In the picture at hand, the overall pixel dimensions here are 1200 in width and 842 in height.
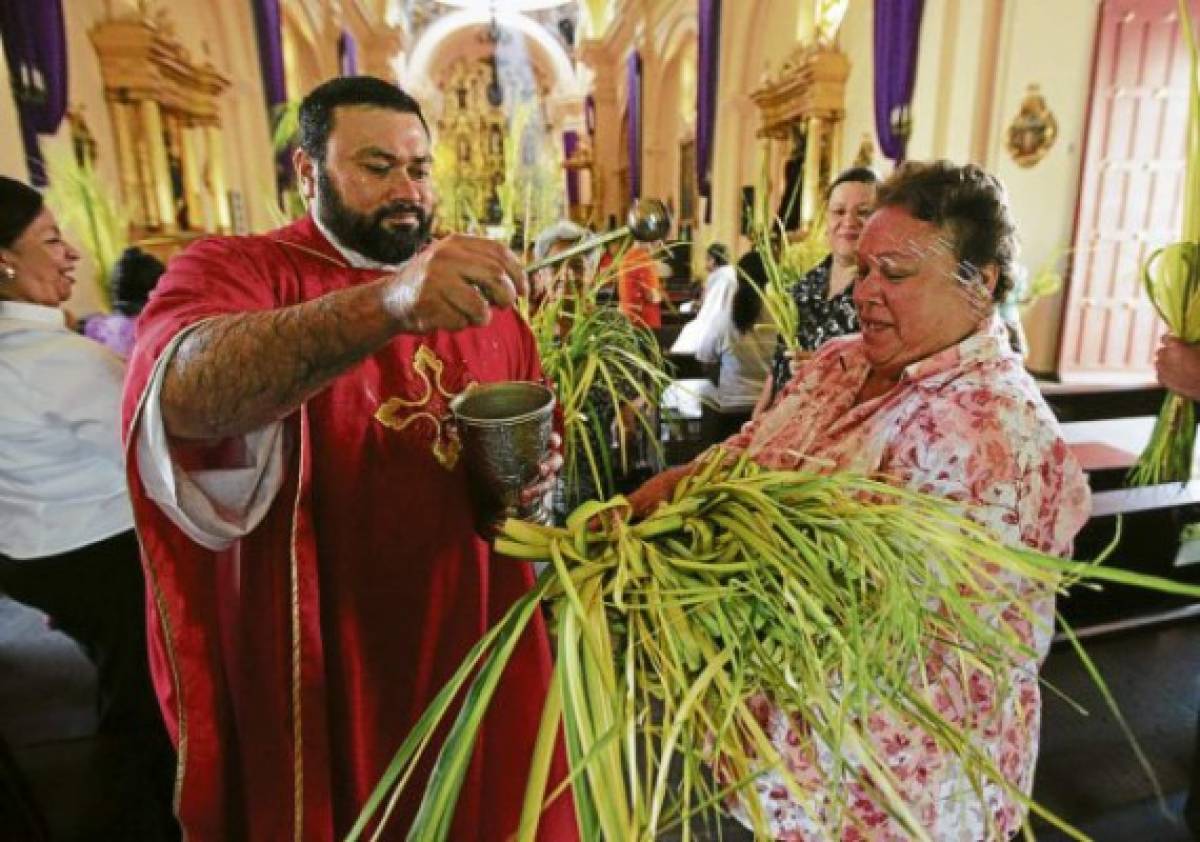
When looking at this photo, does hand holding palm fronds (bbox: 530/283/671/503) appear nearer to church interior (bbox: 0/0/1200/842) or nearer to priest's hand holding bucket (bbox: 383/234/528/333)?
church interior (bbox: 0/0/1200/842)

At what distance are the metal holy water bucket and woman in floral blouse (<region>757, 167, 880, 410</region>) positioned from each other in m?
1.34

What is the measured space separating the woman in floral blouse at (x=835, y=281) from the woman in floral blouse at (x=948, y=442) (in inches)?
39.4

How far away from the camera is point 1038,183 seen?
584cm

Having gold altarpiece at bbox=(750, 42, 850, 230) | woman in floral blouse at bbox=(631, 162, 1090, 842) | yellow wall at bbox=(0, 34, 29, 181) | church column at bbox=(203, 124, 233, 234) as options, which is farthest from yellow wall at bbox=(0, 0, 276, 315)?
gold altarpiece at bbox=(750, 42, 850, 230)

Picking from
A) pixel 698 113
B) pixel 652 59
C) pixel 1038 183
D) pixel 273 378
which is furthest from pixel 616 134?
pixel 273 378

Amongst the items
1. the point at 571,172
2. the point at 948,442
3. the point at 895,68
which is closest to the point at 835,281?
the point at 948,442

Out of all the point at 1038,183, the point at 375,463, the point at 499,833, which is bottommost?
the point at 499,833

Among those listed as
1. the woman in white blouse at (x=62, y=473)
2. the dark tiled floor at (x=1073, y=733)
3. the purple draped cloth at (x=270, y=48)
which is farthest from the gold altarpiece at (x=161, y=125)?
the woman in white blouse at (x=62, y=473)

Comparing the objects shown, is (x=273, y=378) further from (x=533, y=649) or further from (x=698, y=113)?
(x=698, y=113)

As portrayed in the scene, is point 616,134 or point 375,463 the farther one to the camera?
point 616,134

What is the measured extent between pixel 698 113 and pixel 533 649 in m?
11.4

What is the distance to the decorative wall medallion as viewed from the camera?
5629 millimetres

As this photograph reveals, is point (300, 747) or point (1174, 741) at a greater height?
→ point (300, 747)

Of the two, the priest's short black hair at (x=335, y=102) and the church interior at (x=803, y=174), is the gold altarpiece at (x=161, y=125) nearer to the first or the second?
the church interior at (x=803, y=174)
